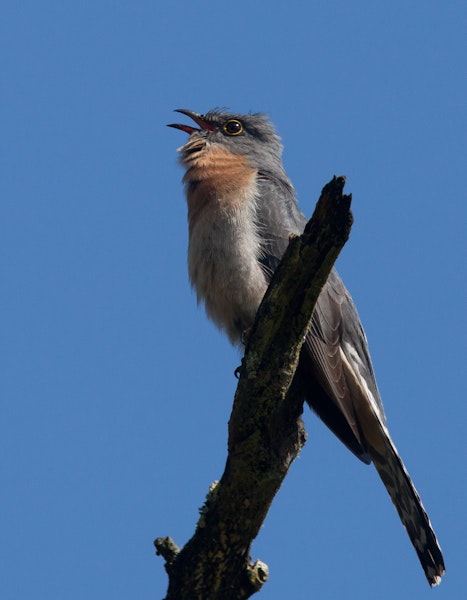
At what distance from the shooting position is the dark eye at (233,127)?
9000mm

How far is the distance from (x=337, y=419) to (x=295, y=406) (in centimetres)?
99

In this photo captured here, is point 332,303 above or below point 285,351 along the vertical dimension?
above

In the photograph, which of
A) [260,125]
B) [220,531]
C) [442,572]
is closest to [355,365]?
[442,572]

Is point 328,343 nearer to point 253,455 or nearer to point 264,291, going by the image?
point 264,291

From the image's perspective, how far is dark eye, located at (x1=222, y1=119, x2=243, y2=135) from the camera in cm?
900

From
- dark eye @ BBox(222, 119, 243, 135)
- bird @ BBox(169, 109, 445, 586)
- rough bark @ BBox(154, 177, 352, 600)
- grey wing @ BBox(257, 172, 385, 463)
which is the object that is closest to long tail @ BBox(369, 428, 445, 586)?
bird @ BBox(169, 109, 445, 586)

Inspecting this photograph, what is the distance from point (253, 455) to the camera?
533 centimetres

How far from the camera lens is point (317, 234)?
15.5ft

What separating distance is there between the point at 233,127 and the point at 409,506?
4448mm

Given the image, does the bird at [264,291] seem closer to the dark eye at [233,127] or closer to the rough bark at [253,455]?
the dark eye at [233,127]

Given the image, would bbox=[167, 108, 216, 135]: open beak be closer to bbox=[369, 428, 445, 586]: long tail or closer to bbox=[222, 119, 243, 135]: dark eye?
bbox=[222, 119, 243, 135]: dark eye

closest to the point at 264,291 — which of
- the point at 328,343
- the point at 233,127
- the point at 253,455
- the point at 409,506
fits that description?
the point at 328,343

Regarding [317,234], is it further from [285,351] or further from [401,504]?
[401,504]

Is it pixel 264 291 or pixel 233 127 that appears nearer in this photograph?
pixel 264 291
